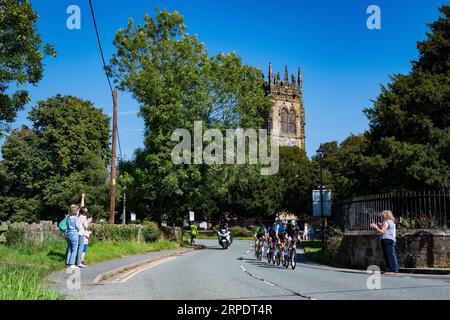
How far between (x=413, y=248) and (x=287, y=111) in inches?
4425

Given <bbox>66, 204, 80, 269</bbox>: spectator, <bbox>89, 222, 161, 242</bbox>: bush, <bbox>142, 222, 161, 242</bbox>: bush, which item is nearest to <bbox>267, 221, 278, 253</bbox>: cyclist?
<bbox>66, 204, 80, 269</bbox>: spectator

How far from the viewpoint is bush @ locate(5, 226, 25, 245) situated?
59.7 feet

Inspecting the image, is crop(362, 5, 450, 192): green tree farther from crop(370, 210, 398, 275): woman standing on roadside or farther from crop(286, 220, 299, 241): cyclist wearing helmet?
crop(370, 210, 398, 275): woman standing on roadside

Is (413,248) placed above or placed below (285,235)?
below

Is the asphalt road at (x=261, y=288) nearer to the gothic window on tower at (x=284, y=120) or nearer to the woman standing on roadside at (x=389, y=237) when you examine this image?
the woman standing on roadside at (x=389, y=237)

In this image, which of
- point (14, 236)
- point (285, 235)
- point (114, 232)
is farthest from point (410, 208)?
point (114, 232)

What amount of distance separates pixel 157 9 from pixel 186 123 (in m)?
10.5

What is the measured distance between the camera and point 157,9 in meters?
39.7

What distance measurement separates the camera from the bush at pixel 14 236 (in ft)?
59.7

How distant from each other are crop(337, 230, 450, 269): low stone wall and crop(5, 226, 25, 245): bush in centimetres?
1231

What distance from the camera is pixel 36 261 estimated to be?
1563 cm

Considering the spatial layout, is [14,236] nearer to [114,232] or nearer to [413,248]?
[114,232]

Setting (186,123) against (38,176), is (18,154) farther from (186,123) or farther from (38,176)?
(186,123)
